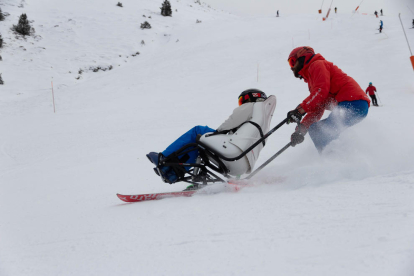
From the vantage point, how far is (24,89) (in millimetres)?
17203

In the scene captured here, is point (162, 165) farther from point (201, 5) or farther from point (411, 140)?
point (201, 5)

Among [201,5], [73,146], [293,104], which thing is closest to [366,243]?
[73,146]

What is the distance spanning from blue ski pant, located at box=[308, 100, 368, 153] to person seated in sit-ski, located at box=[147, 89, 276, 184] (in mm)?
891

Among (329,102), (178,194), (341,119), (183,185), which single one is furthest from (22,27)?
(341,119)

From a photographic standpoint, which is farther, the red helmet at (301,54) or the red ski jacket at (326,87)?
the red helmet at (301,54)

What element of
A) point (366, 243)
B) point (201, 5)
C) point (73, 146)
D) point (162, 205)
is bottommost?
point (73, 146)

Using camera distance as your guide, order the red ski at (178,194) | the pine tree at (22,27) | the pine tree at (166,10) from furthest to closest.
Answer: the pine tree at (166,10)
the pine tree at (22,27)
the red ski at (178,194)

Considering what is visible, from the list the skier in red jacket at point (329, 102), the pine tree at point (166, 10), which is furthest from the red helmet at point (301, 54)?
the pine tree at point (166, 10)

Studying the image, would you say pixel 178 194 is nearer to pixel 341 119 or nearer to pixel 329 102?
pixel 341 119

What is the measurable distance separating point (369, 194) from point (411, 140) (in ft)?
6.55

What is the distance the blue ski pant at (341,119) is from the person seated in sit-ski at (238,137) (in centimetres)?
89

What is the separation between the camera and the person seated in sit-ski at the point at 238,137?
11.4 ft

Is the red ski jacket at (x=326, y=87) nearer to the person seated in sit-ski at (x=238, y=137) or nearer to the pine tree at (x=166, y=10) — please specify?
the person seated in sit-ski at (x=238, y=137)

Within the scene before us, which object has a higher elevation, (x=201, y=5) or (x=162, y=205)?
(x=201, y=5)
